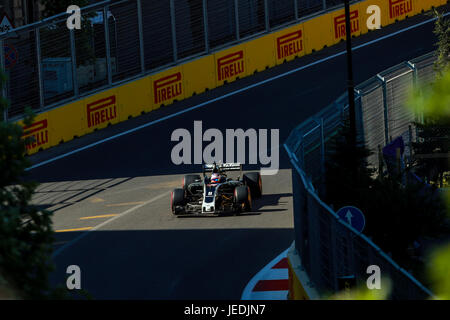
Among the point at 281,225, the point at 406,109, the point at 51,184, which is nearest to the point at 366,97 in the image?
the point at 406,109

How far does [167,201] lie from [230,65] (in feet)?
32.4

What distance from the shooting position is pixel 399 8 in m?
33.8

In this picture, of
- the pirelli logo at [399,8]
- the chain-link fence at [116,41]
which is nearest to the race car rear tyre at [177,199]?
the chain-link fence at [116,41]

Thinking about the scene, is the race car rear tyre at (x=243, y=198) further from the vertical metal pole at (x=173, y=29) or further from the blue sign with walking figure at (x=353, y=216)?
the vertical metal pole at (x=173, y=29)

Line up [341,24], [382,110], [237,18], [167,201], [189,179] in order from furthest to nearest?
[341,24] < [237,18] < [382,110] < [167,201] < [189,179]

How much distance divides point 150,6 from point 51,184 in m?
7.84

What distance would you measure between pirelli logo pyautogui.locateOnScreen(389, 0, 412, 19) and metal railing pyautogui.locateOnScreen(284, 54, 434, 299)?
1153 cm

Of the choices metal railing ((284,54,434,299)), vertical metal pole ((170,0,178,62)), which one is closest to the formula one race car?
metal railing ((284,54,434,299))

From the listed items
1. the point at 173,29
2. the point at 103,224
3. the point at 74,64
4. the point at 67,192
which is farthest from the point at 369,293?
the point at 173,29

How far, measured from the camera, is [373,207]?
14.7 metres

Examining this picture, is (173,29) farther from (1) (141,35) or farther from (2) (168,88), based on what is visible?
(2) (168,88)

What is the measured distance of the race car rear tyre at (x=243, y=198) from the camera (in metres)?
17.7

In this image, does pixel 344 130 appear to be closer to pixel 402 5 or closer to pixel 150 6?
pixel 150 6

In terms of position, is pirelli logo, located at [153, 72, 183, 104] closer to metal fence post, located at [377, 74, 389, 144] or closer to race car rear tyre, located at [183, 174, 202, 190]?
race car rear tyre, located at [183, 174, 202, 190]
